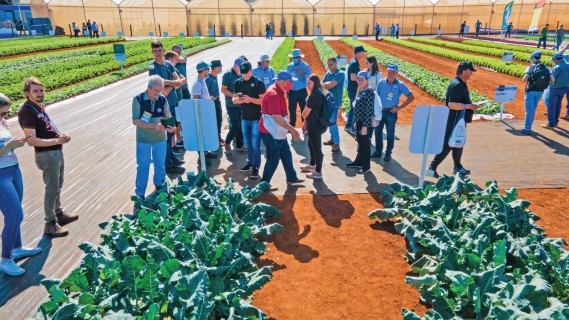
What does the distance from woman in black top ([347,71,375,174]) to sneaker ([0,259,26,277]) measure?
218 inches

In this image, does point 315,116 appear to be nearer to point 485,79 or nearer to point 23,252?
point 23,252

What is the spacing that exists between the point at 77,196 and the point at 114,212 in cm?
104

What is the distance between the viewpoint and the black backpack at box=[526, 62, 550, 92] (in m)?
9.20

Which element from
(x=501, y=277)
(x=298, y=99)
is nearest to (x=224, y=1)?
(x=298, y=99)

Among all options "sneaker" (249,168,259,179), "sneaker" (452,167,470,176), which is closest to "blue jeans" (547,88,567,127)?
"sneaker" (452,167,470,176)

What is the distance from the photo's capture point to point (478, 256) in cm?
419

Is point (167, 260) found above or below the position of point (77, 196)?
above

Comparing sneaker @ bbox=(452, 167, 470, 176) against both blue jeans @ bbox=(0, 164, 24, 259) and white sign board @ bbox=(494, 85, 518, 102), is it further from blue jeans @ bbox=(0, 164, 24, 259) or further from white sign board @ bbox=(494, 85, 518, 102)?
blue jeans @ bbox=(0, 164, 24, 259)

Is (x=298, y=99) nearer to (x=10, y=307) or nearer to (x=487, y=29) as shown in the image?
(x=10, y=307)

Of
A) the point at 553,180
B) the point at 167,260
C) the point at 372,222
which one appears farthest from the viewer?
the point at 553,180

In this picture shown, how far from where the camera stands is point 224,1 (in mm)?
53344

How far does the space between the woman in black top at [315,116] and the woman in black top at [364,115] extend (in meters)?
0.80

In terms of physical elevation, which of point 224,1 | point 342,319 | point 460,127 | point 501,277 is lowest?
point 342,319

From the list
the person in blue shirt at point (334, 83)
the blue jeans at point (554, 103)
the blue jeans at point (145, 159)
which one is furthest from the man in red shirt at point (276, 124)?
the blue jeans at point (554, 103)
